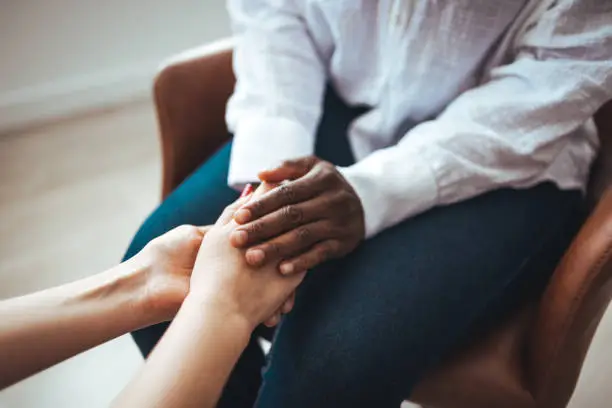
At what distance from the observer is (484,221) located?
2.54 ft

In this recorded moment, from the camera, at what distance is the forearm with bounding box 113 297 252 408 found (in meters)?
0.62

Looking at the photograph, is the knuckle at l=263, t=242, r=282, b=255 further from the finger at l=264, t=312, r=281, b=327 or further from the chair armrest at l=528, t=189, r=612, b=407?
the chair armrest at l=528, t=189, r=612, b=407

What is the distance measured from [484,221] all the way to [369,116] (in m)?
0.26

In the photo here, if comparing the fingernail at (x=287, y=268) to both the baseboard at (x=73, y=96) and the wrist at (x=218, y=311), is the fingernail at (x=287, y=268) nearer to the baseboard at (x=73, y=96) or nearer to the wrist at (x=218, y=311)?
the wrist at (x=218, y=311)

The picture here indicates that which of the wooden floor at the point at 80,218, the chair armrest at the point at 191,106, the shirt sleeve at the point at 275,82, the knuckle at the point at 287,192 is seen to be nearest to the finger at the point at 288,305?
the knuckle at the point at 287,192

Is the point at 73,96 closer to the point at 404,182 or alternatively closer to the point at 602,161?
the point at 404,182

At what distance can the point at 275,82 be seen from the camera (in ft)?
3.08

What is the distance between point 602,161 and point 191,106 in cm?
59

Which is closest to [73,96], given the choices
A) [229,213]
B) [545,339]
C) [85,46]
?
[85,46]

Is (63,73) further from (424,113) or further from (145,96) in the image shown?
(424,113)

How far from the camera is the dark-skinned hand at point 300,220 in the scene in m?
0.73

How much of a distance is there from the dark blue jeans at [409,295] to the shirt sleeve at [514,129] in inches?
1.1

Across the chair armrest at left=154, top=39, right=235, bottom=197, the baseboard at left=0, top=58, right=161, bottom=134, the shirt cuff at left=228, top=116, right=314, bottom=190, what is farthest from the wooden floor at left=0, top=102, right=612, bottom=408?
the shirt cuff at left=228, top=116, right=314, bottom=190

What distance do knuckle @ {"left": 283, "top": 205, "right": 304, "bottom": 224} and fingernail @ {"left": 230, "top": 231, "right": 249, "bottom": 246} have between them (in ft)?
0.17
